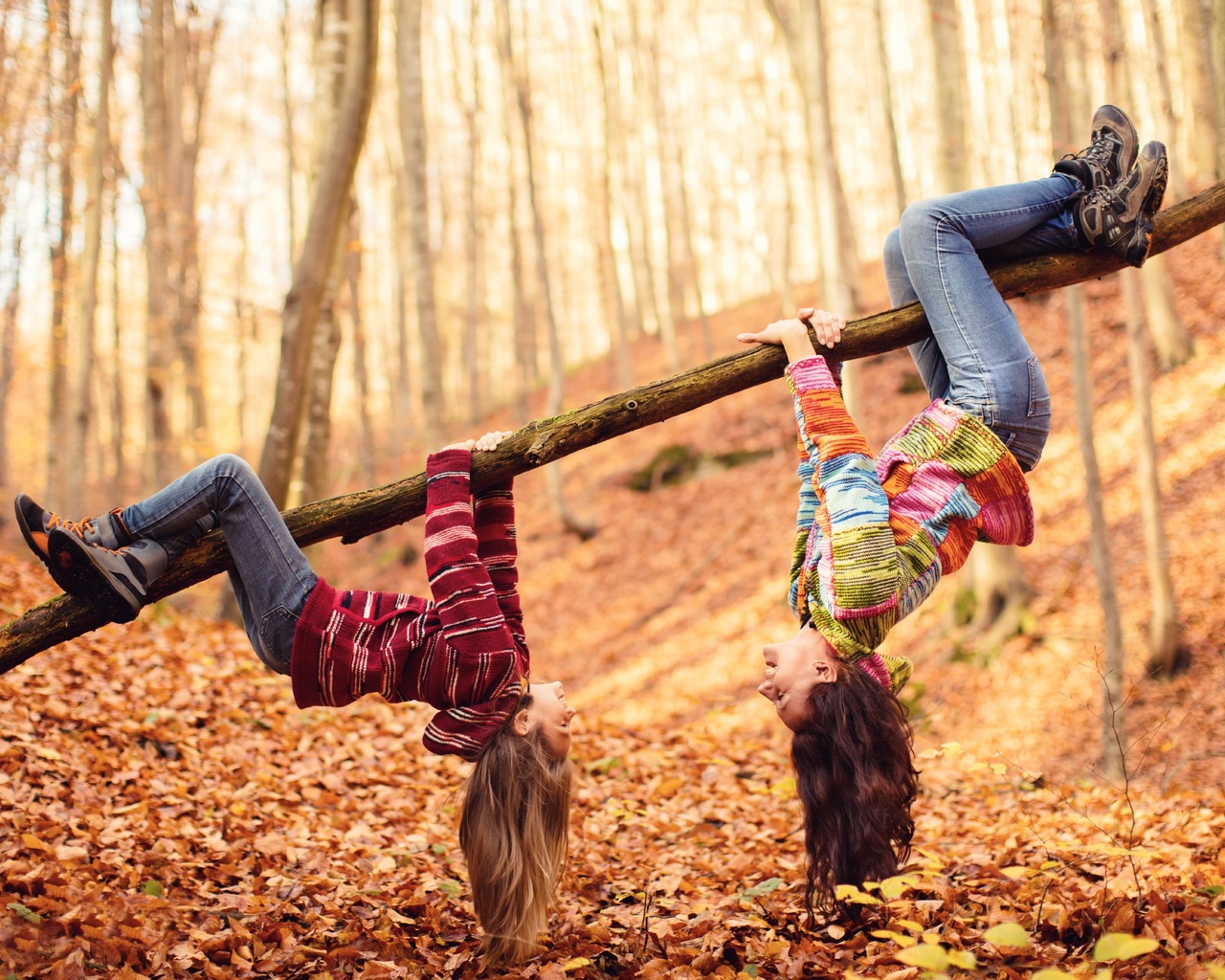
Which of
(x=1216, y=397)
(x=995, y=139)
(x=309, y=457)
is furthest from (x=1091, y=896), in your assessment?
(x=995, y=139)

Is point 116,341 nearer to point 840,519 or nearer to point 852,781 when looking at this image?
point 840,519

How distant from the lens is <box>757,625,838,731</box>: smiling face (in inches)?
137

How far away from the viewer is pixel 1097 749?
8.13m

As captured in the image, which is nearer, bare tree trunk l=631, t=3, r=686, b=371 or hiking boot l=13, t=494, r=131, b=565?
hiking boot l=13, t=494, r=131, b=565

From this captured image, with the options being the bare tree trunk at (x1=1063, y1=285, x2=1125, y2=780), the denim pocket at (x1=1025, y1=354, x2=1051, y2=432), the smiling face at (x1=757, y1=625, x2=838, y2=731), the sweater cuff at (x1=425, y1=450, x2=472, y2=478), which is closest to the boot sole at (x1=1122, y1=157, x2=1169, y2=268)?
the denim pocket at (x1=1025, y1=354, x2=1051, y2=432)

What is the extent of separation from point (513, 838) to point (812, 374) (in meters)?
2.12

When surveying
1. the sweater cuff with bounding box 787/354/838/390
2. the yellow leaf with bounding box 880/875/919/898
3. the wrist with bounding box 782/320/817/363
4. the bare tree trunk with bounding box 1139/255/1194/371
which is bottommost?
the yellow leaf with bounding box 880/875/919/898

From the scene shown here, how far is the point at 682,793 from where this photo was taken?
255 inches

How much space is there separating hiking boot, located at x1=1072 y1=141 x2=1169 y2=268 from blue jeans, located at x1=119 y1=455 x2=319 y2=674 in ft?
11.7

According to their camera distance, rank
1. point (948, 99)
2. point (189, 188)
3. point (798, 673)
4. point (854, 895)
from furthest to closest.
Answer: point (189, 188), point (948, 99), point (798, 673), point (854, 895)

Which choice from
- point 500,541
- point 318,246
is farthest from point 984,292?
point 318,246

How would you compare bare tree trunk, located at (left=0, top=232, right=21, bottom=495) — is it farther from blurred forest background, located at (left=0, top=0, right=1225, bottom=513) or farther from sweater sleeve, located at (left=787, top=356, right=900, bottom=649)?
sweater sleeve, located at (left=787, top=356, right=900, bottom=649)

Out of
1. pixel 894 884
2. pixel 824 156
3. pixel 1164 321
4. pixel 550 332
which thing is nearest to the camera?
pixel 894 884

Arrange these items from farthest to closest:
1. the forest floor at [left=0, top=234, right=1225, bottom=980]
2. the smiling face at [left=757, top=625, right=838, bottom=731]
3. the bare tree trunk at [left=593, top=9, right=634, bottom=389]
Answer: the bare tree trunk at [left=593, top=9, right=634, bottom=389] → the smiling face at [left=757, top=625, right=838, bottom=731] → the forest floor at [left=0, top=234, right=1225, bottom=980]
